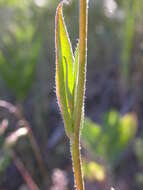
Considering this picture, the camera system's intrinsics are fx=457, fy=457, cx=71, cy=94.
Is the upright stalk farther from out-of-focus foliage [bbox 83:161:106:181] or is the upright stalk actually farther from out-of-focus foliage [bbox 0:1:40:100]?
out-of-focus foliage [bbox 0:1:40:100]

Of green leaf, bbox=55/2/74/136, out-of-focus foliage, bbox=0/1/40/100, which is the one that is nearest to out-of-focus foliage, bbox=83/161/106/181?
out-of-focus foliage, bbox=0/1/40/100

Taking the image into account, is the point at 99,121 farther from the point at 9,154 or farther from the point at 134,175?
the point at 9,154

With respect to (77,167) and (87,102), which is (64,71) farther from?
(87,102)

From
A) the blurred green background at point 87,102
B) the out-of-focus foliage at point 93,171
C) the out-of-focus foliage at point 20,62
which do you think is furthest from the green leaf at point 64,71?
the out-of-focus foliage at point 20,62

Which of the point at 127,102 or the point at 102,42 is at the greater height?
the point at 102,42

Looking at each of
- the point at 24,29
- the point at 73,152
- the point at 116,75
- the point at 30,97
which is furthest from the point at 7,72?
the point at 73,152

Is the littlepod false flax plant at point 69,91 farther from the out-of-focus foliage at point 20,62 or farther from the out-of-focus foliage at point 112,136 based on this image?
the out-of-focus foliage at point 20,62
